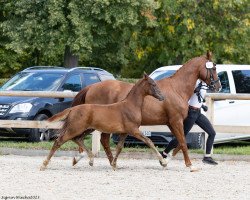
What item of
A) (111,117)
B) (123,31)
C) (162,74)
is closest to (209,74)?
(111,117)

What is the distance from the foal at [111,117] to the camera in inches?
611

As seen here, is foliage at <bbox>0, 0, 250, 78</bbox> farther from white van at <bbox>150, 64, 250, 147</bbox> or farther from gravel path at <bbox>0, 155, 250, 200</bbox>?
gravel path at <bbox>0, 155, 250, 200</bbox>

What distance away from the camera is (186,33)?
45750 millimetres

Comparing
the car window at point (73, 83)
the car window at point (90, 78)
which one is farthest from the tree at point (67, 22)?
the car window at point (73, 83)

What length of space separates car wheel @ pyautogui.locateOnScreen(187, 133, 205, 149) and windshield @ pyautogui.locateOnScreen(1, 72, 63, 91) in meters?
3.76

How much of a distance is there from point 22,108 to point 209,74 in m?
5.88

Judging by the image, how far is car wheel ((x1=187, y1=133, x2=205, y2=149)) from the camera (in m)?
19.7

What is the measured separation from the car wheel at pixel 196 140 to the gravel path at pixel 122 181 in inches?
64.6

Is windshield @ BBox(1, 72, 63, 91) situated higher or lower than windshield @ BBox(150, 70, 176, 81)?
lower

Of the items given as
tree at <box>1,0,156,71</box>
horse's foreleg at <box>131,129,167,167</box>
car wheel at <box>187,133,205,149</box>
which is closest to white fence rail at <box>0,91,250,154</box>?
car wheel at <box>187,133,205,149</box>

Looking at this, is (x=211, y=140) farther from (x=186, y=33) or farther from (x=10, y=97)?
(x=186, y=33)

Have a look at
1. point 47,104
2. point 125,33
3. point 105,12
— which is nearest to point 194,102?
point 47,104

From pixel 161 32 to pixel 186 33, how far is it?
1.33m

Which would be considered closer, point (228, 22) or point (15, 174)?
point (15, 174)
